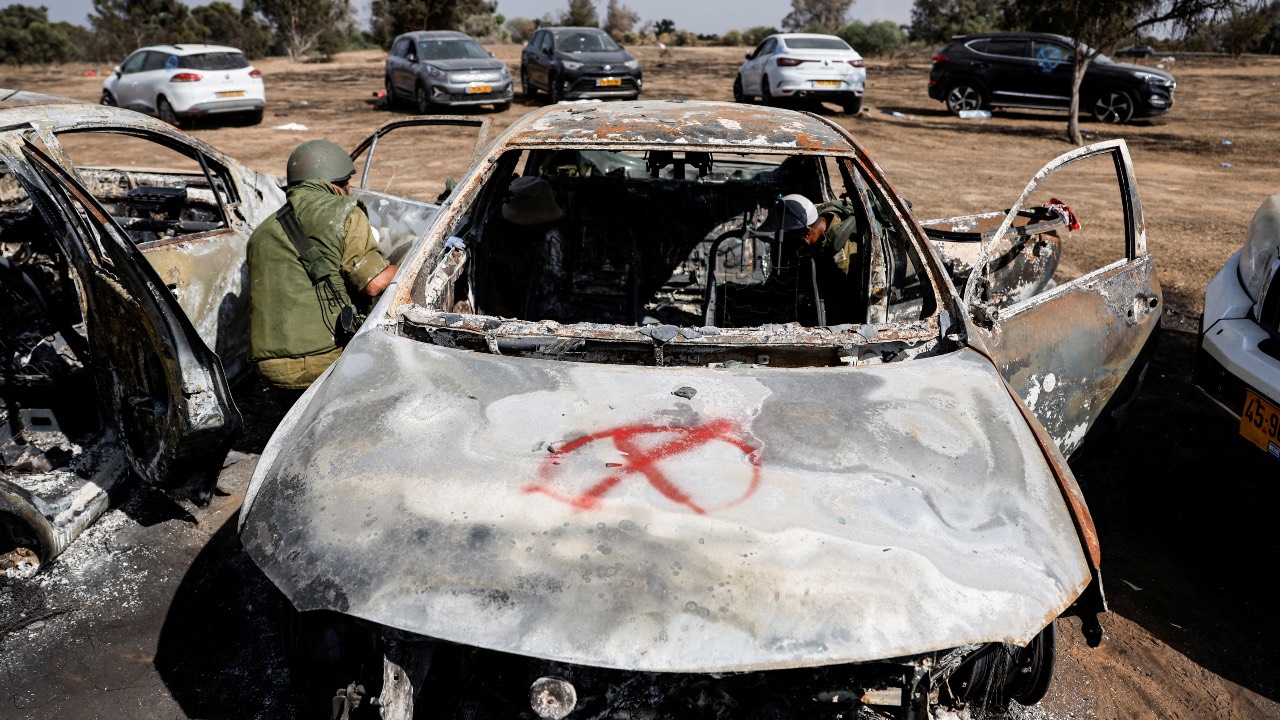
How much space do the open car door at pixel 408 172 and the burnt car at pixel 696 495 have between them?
1.25 meters

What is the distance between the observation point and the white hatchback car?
13430mm

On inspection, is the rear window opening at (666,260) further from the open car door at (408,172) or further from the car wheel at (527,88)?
the car wheel at (527,88)

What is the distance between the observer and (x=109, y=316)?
10.5 ft

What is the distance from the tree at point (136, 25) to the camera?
30.5 metres

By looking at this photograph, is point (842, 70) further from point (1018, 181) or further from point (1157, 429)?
point (1157, 429)

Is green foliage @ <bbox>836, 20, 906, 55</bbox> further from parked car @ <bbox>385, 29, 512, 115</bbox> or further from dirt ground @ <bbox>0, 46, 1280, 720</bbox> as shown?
dirt ground @ <bbox>0, 46, 1280, 720</bbox>

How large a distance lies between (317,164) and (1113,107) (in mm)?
14346

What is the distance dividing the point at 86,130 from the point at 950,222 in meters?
4.14

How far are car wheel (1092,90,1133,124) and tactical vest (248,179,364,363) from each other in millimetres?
14264

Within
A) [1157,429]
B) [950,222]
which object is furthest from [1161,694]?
[950,222]

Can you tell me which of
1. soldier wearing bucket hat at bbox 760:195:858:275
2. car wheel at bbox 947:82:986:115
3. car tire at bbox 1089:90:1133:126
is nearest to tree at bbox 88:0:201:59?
car wheel at bbox 947:82:986:115

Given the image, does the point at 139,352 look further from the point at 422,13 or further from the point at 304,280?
the point at 422,13

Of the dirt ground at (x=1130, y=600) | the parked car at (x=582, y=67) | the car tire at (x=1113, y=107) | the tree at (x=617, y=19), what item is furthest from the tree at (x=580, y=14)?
the dirt ground at (x=1130, y=600)

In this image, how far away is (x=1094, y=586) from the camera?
79.9 inches
